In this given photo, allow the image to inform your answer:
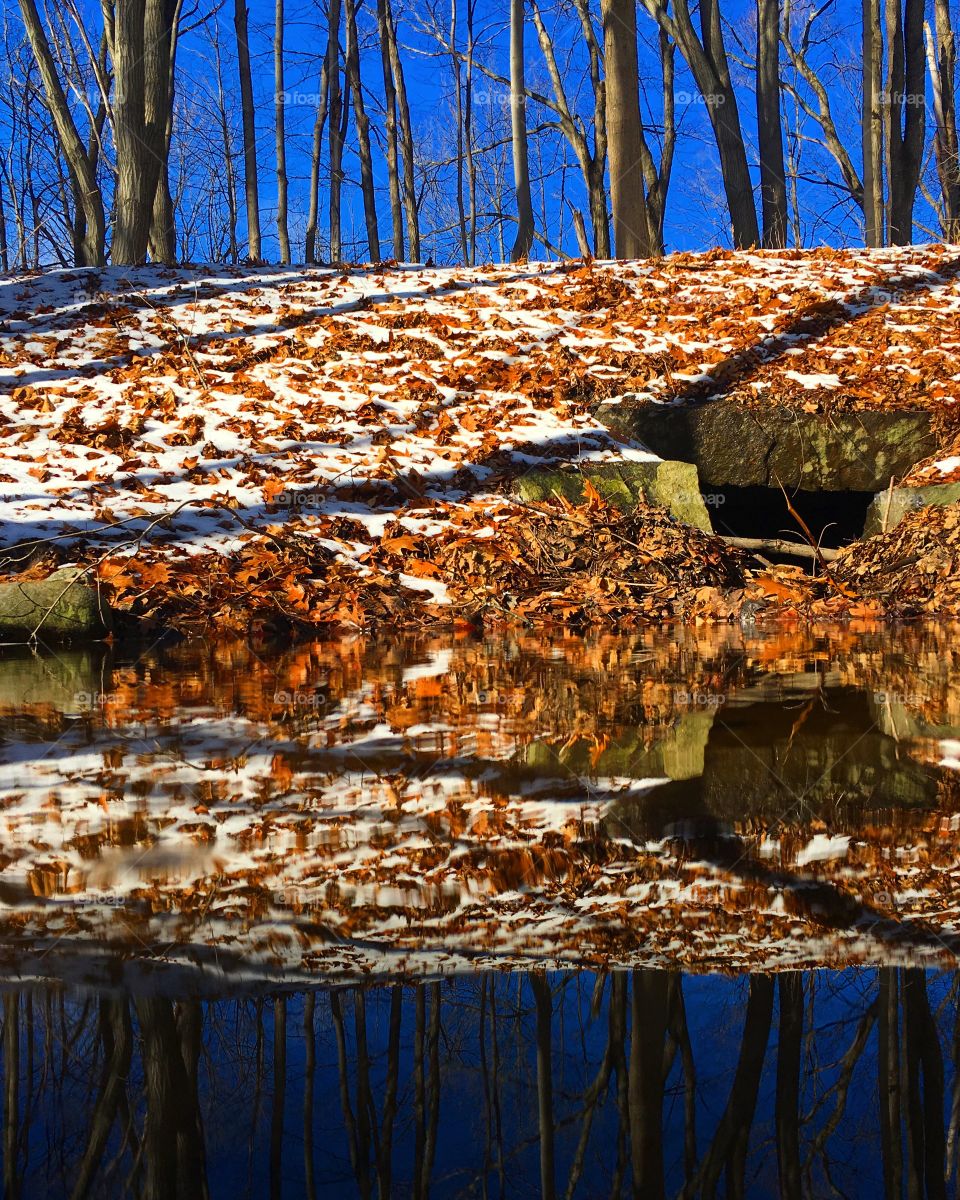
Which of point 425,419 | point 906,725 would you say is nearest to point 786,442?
point 425,419

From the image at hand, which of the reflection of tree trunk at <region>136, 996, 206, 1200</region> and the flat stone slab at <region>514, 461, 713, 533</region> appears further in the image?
the flat stone slab at <region>514, 461, 713, 533</region>

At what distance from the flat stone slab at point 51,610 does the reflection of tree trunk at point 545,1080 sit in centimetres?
468

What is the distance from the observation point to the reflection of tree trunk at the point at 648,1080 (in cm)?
96

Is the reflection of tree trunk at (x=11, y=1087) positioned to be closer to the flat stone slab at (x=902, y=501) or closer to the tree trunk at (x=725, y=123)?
the flat stone slab at (x=902, y=501)

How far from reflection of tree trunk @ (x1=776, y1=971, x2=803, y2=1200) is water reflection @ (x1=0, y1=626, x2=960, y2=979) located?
0.09 m

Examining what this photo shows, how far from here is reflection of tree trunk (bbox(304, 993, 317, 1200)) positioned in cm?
95

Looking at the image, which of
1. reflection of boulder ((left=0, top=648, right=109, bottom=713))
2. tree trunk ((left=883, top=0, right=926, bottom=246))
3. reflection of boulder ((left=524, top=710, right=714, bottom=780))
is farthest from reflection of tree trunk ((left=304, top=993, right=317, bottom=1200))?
tree trunk ((left=883, top=0, right=926, bottom=246))

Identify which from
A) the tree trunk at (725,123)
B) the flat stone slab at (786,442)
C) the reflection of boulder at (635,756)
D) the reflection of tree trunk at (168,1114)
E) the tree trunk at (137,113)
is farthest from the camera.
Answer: the tree trunk at (725,123)

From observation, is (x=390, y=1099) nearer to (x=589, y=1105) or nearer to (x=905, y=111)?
(x=589, y=1105)

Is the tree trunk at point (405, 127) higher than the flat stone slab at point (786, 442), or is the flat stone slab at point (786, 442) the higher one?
the tree trunk at point (405, 127)

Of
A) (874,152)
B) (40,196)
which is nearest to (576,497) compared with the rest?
(874,152)

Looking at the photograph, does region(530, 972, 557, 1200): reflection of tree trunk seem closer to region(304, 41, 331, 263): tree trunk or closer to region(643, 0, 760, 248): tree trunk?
region(643, 0, 760, 248): tree trunk

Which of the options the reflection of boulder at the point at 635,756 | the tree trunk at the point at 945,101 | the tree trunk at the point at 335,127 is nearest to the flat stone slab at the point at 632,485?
the reflection of boulder at the point at 635,756

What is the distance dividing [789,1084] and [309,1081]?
0.53m
